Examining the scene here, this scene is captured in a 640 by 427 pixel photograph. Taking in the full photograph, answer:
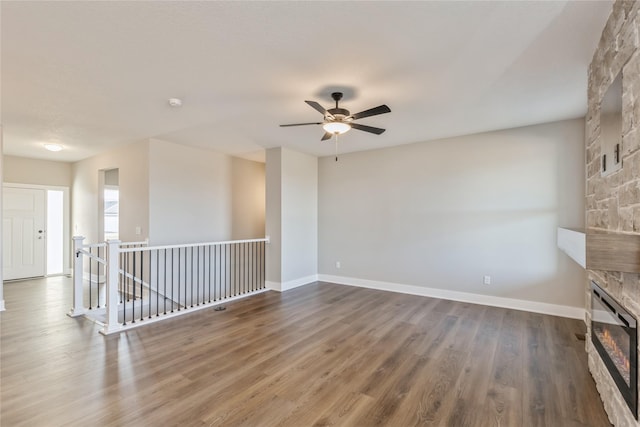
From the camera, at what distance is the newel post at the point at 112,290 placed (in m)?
3.52

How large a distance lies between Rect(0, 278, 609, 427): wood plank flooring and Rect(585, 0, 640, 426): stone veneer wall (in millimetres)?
402

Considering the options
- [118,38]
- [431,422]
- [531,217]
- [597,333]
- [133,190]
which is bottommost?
Answer: [431,422]

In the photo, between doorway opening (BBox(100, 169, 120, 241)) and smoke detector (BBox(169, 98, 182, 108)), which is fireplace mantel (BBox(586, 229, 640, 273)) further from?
doorway opening (BBox(100, 169, 120, 241))

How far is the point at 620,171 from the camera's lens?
1850 mm

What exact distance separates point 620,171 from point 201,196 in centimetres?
581

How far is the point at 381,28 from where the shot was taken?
2.10 m

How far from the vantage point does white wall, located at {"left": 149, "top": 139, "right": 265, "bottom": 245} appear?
5.17 meters

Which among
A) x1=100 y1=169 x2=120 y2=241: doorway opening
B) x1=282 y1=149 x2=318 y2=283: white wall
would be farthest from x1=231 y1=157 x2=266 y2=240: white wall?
x1=100 y1=169 x2=120 y2=241: doorway opening

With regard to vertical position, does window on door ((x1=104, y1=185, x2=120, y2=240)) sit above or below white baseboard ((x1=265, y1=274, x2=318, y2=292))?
above

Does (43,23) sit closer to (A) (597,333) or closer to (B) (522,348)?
(A) (597,333)

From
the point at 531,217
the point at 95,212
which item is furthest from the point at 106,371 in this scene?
the point at 531,217

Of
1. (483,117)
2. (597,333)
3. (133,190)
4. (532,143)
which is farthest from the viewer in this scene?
(133,190)

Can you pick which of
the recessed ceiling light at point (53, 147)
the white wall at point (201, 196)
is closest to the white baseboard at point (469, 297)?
the white wall at point (201, 196)

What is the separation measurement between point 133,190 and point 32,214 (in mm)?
3274
